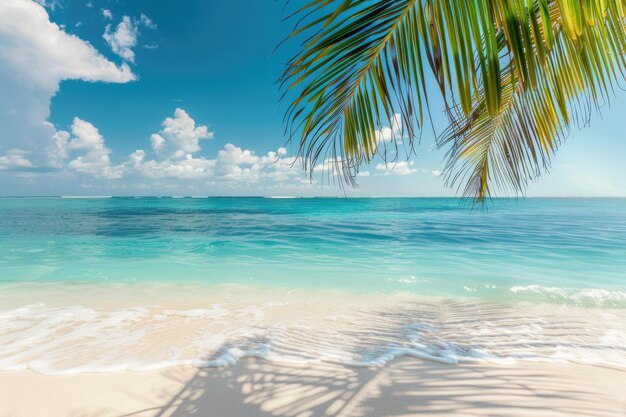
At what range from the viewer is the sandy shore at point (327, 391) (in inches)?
78.2

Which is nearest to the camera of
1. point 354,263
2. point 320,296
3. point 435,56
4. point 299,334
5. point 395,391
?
point 435,56

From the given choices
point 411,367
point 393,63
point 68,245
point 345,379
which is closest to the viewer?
point 393,63

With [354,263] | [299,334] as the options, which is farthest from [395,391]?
[354,263]

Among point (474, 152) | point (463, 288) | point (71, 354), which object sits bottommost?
point (463, 288)

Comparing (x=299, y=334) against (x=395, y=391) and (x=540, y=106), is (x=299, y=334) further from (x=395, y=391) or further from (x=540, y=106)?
(x=540, y=106)

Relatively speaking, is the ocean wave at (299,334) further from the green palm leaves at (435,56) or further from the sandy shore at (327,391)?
the green palm leaves at (435,56)

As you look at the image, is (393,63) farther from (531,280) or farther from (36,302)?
(531,280)

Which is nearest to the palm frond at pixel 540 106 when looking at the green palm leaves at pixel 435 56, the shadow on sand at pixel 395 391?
the green palm leaves at pixel 435 56

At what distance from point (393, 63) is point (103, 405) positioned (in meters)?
2.77

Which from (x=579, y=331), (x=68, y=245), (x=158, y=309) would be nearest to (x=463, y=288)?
(x=579, y=331)

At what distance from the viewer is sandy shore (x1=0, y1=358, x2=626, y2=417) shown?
6.52 feet

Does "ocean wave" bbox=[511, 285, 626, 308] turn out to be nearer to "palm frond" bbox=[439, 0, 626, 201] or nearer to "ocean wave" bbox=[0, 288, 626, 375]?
"ocean wave" bbox=[0, 288, 626, 375]

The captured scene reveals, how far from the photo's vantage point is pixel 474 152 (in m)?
3.04

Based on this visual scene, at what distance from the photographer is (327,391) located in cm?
225
